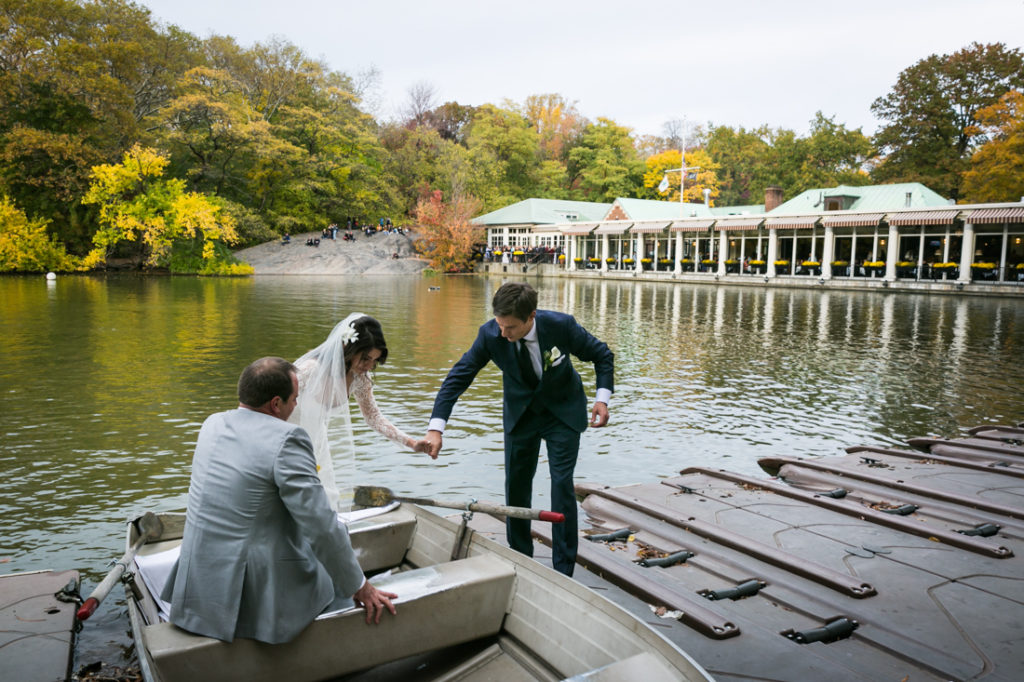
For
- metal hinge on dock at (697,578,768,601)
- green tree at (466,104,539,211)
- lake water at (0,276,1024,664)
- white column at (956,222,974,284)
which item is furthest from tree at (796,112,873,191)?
metal hinge on dock at (697,578,768,601)

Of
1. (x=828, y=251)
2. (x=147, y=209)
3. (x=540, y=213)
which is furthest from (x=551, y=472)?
(x=540, y=213)

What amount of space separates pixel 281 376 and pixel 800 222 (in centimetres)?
4116

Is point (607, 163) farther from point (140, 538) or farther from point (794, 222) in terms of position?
point (140, 538)

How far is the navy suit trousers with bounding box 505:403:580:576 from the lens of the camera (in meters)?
4.11

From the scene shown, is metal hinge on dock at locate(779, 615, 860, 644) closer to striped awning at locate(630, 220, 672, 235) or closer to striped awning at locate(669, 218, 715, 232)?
striped awning at locate(669, 218, 715, 232)

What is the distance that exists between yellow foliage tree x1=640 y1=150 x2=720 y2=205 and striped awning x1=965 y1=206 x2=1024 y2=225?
3214 cm

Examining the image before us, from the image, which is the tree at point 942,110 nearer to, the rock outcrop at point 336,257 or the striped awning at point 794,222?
the striped awning at point 794,222

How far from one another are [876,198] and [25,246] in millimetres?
46866

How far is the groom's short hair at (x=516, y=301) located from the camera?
12.7 ft

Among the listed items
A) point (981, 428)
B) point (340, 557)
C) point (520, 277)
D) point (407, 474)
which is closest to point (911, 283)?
point (520, 277)

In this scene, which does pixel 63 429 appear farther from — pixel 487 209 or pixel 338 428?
pixel 487 209

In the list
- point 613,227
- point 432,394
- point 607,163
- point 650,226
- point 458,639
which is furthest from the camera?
point 607,163

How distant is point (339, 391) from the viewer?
435 cm

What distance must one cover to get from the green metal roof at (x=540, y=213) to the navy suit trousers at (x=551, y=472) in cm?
5347
